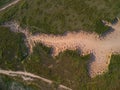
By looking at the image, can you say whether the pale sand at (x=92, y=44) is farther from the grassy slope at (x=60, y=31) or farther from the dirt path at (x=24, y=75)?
the dirt path at (x=24, y=75)

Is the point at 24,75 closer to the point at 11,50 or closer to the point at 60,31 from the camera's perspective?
the point at 11,50

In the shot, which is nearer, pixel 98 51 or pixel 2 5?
pixel 98 51

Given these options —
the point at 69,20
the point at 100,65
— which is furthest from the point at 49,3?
the point at 100,65

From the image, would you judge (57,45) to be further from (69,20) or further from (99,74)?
(99,74)

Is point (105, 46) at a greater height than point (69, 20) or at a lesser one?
lesser

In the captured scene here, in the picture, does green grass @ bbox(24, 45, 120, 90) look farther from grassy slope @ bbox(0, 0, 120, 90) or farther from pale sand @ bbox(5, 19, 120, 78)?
pale sand @ bbox(5, 19, 120, 78)
